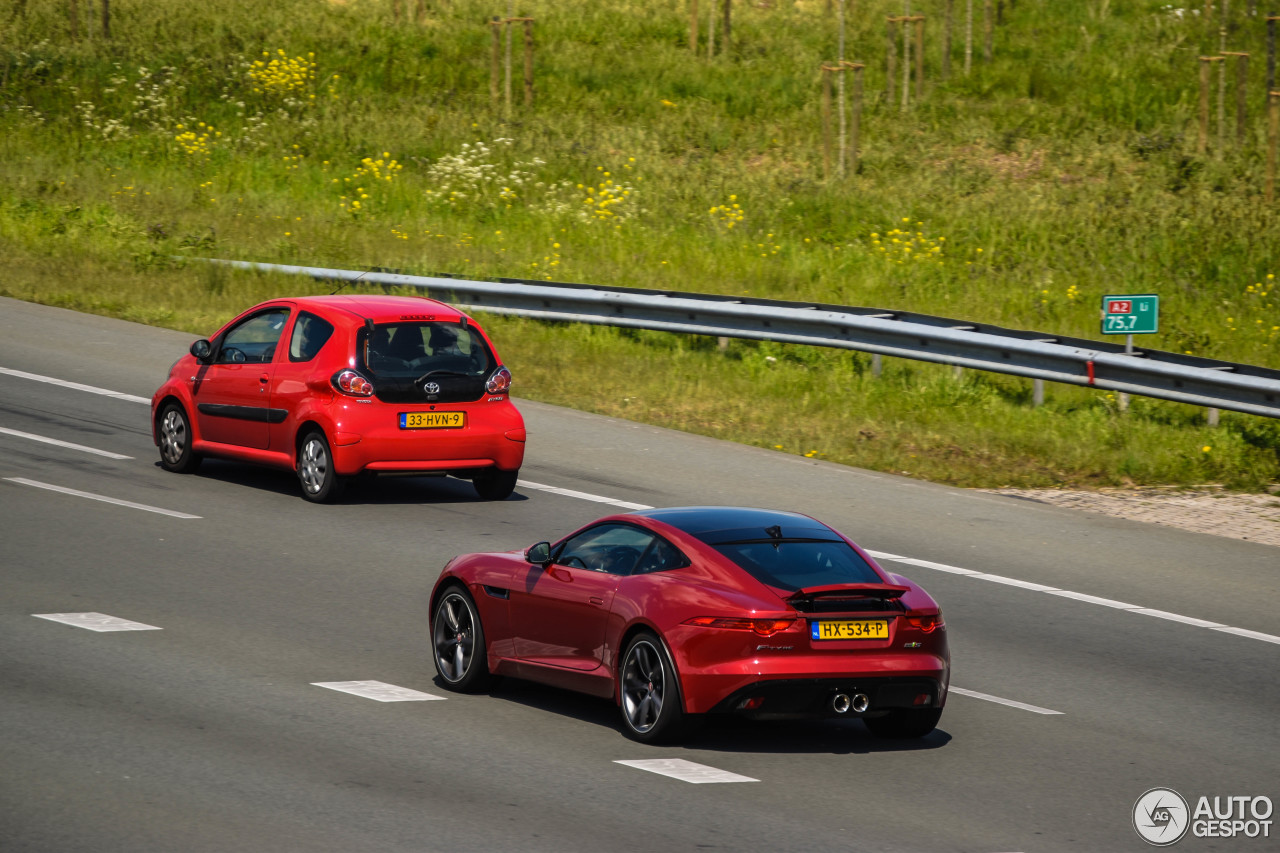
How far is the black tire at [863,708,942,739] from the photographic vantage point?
27.5ft

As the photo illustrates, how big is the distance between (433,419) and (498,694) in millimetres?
4972

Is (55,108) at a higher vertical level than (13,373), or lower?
higher

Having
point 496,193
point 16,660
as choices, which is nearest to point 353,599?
point 16,660

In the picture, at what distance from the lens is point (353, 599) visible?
11.1 m

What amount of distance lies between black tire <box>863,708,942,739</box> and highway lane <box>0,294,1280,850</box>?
10cm

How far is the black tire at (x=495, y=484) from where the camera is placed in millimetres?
14508

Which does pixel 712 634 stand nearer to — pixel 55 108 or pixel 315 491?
pixel 315 491

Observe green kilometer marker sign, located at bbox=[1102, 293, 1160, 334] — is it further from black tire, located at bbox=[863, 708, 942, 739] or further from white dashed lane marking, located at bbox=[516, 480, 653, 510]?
black tire, located at bbox=[863, 708, 942, 739]

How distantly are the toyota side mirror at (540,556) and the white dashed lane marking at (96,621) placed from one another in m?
2.57

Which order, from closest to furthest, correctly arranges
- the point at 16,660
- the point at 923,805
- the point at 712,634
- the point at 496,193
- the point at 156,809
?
1. the point at 156,809
2. the point at 923,805
3. the point at 712,634
4. the point at 16,660
5. the point at 496,193

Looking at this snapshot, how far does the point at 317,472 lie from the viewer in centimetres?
1416

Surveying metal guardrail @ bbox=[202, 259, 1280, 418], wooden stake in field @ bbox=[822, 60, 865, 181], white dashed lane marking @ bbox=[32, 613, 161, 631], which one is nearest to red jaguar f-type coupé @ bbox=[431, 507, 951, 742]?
white dashed lane marking @ bbox=[32, 613, 161, 631]

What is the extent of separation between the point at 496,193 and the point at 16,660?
22.9 meters

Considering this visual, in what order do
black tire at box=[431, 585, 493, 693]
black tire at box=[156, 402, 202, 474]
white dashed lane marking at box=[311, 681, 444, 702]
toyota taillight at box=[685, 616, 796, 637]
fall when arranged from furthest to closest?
black tire at box=[156, 402, 202, 474]
black tire at box=[431, 585, 493, 693]
white dashed lane marking at box=[311, 681, 444, 702]
toyota taillight at box=[685, 616, 796, 637]
